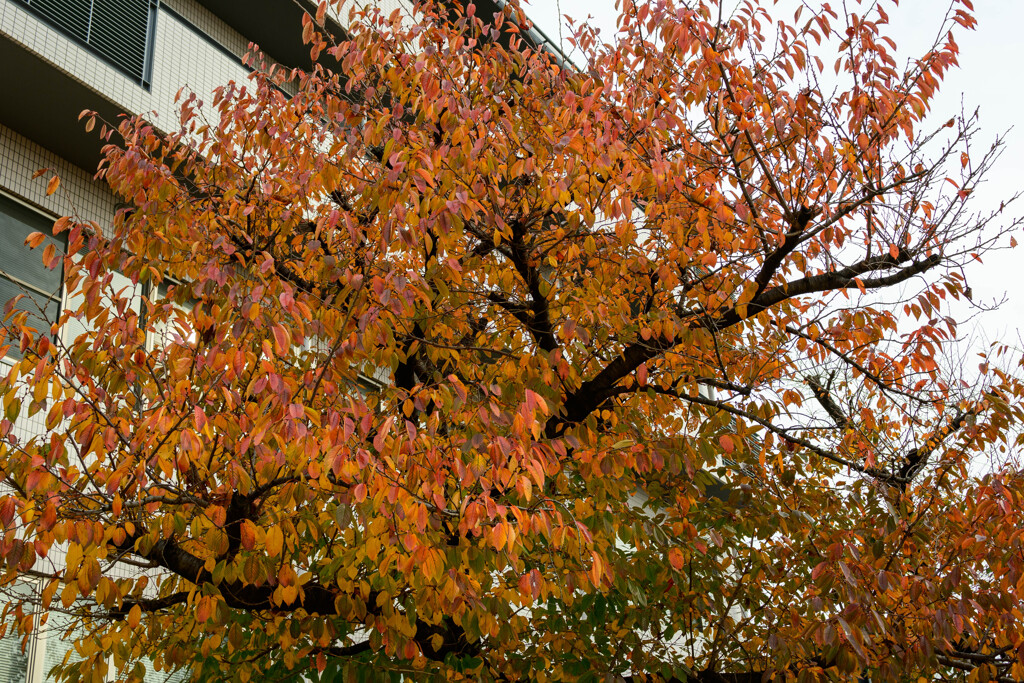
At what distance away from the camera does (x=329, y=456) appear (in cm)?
408

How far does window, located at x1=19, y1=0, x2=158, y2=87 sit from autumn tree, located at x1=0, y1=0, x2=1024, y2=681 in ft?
4.88

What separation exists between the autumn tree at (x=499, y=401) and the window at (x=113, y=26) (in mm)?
1488

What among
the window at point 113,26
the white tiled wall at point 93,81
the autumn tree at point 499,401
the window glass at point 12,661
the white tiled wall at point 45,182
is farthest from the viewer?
the window at point 113,26

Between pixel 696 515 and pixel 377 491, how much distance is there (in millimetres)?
4489

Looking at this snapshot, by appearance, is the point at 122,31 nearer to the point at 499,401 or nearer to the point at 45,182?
the point at 45,182

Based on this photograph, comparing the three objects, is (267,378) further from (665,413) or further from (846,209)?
(665,413)

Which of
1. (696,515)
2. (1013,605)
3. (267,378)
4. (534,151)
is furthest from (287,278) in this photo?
(1013,605)

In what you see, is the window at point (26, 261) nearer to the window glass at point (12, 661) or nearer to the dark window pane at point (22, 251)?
the dark window pane at point (22, 251)

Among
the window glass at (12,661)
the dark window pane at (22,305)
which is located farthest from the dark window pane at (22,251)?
the window glass at (12,661)

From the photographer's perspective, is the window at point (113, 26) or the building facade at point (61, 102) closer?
the building facade at point (61, 102)

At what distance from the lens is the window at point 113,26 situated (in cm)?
869

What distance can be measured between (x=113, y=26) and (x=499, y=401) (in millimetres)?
6735

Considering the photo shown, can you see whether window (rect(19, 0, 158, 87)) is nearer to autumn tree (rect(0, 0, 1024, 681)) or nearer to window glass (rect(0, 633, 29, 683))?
autumn tree (rect(0, 0, 1024, 681))

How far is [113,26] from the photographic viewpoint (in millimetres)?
9258
